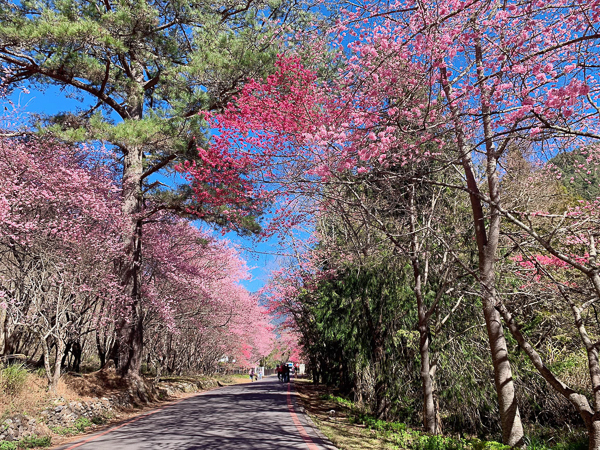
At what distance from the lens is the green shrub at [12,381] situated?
342 inches

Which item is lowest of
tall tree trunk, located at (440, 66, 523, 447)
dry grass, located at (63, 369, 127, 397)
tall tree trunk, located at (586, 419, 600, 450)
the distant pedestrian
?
the distant pedestrian

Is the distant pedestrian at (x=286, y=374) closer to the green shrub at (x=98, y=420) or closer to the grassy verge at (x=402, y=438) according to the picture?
the grassy verge at (x=402, y=438)

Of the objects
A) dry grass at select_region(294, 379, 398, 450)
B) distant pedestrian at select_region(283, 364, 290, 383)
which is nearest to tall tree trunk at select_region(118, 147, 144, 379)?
dry grass at select_region(294, 379, 398, 450)

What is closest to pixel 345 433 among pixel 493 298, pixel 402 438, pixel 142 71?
pixel 402 438

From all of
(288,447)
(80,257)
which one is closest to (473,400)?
(288,447)

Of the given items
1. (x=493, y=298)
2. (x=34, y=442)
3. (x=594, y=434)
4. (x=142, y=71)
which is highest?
(x=142, y=71)

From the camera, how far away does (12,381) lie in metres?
8.87

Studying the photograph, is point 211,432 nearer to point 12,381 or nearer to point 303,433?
point 303,433

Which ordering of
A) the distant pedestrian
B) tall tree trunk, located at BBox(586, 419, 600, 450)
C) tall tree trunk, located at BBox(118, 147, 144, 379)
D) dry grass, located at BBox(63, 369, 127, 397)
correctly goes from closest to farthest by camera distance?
Result: tall tree trunk, located at BBox(586, 419, 600, 450), dry grass, located at BBox(63, 369, 127, 397), tall tree trunk, located at BBox(118, 147, 144, 379), the distant pedestrian

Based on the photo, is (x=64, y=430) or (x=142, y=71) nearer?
(x=64, y=430)

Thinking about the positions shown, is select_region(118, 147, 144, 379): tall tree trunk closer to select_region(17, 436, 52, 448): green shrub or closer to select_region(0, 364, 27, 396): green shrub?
select_region(0, 364, 27, 396): green shrub

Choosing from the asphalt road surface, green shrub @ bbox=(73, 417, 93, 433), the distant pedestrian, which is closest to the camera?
the asphalt road surface

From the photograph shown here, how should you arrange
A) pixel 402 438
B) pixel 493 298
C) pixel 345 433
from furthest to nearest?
1. pixel 345 433
2. pixel 402 438
3. pixel 493 298

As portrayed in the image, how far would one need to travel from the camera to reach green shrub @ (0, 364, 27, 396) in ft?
28.5
